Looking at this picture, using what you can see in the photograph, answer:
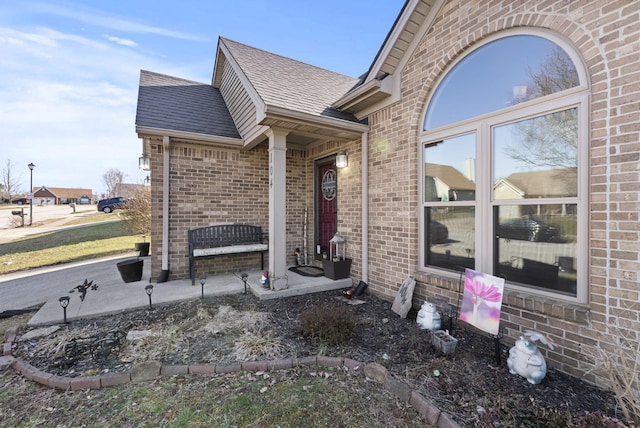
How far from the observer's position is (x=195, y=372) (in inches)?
102

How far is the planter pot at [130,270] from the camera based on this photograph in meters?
5.45

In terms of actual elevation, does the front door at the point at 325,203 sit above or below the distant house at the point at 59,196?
below

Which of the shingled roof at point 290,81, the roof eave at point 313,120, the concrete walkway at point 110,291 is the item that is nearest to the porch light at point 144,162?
the concrete walkway at point 110,291

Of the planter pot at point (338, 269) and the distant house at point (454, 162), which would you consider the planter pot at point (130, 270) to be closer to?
the distant house at point (454, 162)

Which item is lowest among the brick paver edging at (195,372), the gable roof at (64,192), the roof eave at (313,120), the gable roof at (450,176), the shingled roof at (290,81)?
the brick paver edging at (195,372)

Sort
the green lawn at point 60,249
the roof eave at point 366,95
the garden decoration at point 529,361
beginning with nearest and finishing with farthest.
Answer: the garden decoration at point 529,361 → the roof eave at point 366,95 → the green lawn at point 60,249

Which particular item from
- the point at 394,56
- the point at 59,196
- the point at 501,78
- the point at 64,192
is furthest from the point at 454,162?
the point at 64,192

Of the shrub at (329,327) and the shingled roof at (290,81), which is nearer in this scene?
the shrub at (329,327)

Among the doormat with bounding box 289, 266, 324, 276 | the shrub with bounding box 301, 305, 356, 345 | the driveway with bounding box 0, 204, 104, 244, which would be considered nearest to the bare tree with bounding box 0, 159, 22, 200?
the driveway with bounding box 0, 204, 104, 244

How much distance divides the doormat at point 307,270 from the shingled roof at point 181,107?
326 centimetres

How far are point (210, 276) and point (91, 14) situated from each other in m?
6.20

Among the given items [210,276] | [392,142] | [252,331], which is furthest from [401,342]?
[210,276]

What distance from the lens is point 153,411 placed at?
2.10 m

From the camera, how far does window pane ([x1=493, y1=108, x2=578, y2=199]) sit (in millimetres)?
2621
